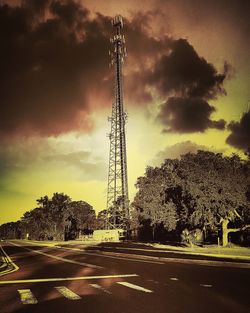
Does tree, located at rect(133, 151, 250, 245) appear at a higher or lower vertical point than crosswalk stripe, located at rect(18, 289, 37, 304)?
higher

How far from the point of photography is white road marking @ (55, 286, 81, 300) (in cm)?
975

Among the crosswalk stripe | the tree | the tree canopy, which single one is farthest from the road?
the tree canopy

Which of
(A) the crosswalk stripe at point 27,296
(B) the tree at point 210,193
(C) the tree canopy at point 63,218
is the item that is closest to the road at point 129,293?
(A) the crosswalk stripe at point 27,296

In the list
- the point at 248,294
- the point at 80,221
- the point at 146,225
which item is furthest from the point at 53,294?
the point at 80,221

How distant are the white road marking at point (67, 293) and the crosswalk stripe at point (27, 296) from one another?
840 mm

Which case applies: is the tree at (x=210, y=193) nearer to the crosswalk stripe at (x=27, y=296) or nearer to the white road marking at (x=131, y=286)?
the white road marking at (x=131, y=286)

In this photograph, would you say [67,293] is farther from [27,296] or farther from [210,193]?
[210,193]

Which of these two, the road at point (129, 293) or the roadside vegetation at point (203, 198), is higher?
the roadside vegetation at point (203, 198)

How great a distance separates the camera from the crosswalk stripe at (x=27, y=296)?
366 inches

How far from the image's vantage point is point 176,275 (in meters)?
14.4

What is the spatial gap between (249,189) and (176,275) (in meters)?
27.8

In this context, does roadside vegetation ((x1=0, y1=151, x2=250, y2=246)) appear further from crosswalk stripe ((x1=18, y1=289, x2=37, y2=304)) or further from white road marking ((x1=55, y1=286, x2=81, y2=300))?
crosswalk stripe ((x1=18, y1=289, x2=37, y2=304))

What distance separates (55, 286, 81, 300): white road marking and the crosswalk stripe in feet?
2.75

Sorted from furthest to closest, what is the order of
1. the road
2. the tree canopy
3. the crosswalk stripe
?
the tree canopy < the crosswalk stripe < the road
